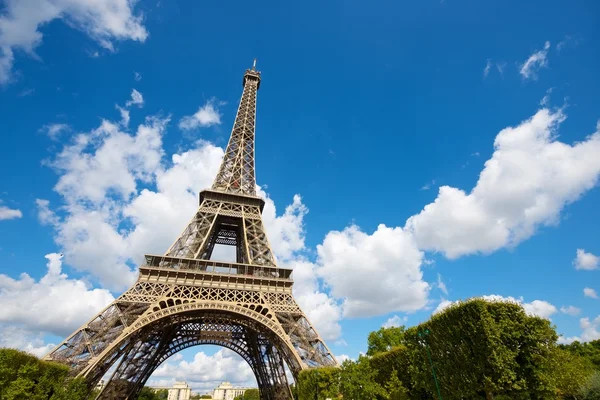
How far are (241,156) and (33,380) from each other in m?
26.6

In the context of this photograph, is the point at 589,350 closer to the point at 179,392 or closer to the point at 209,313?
the point at 209,313

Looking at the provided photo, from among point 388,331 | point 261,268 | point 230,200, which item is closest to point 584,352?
point 388,331

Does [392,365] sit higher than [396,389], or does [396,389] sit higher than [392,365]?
[392,365]

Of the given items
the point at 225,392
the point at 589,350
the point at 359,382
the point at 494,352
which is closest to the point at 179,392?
the point at 225,392

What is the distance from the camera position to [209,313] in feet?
86.0

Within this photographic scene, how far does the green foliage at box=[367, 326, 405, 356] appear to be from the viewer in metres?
33.9

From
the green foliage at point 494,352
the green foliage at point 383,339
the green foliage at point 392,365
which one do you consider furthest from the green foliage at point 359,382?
the green foliage at point 383,339

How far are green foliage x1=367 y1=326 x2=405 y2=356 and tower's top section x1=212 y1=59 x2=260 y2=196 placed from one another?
20.7 metres

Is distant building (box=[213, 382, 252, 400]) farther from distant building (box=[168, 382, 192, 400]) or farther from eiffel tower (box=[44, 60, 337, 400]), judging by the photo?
eiffel tower (box=[44, 60, 337, 400])

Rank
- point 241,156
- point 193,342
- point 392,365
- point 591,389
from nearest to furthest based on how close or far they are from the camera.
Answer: point 392,365
point 591,389
point 193,342
point 241,156

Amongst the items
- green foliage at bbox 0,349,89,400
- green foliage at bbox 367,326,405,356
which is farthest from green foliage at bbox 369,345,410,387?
green foliage at bbox 0,349,89,400

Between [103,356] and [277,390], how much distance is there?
54.6 ft

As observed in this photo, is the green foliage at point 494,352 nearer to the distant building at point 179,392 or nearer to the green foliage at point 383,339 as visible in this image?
the green foliage at point 383,339

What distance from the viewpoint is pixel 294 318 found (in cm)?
2633
